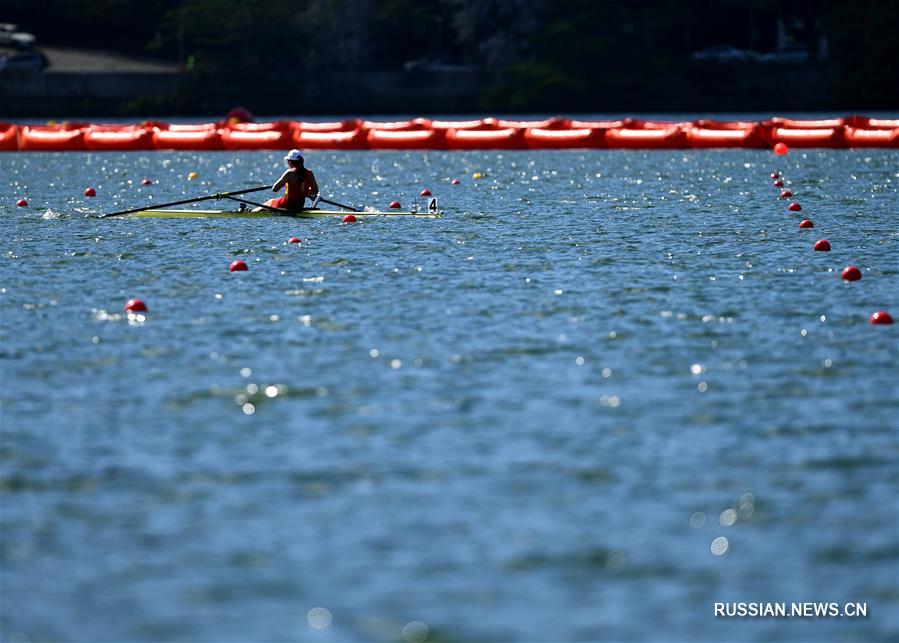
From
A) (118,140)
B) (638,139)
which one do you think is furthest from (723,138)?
(118,140)

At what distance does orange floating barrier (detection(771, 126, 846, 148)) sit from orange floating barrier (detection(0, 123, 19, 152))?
92.1 ft

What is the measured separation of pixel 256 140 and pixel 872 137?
21.9m

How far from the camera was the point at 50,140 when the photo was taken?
65438mm

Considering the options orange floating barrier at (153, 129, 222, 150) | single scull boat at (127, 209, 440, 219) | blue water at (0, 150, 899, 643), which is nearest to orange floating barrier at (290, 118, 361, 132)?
orange floating barrier at (153, 129, 222, 150)

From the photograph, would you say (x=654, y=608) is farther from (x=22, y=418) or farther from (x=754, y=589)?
(x=22, y=418)

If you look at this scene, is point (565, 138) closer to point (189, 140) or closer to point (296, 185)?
point (189, 140)

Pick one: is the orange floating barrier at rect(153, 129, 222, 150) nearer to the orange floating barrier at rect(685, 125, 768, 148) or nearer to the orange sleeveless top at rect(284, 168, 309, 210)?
the orange floating barrier at rect(685, 125, 768, 148)

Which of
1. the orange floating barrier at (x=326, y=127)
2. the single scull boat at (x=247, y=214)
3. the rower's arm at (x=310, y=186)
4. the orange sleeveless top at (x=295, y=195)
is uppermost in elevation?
the rower's arm at (x=310, y=186)

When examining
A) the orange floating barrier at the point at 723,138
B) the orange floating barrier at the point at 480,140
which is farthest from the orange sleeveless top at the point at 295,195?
the orange floating barrier at the point at 480,140

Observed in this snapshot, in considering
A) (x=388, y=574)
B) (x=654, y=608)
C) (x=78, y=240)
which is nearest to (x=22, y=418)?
(x=388, y=574)

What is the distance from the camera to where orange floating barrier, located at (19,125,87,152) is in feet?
213

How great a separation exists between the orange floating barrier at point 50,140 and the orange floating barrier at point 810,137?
25.0 m

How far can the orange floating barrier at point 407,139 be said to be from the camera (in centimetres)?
6228

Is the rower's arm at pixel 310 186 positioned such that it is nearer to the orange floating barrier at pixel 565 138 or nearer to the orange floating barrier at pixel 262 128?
the orange floating barrier at pixel 565 138
